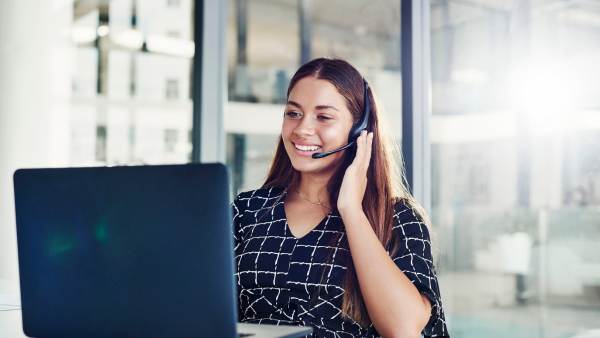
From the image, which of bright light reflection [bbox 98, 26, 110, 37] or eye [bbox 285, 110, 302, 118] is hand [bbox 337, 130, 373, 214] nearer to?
eye [bbox 285, 110, 302, 118]

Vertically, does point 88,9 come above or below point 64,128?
above

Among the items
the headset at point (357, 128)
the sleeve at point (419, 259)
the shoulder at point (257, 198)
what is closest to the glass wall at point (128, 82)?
the shoulder at point (257, 198)

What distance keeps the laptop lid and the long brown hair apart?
Answer: 26.5 inches

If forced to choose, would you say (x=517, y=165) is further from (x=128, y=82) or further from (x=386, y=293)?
(x=128, y=82)

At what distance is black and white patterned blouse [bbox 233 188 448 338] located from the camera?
1.28 meters

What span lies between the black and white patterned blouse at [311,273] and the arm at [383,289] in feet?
0.18

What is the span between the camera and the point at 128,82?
3.23 metres

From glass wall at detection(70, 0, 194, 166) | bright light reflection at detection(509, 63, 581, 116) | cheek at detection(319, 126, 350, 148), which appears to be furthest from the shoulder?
glass wall at detection(70, 0, 194, 166)

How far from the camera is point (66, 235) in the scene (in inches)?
32.4

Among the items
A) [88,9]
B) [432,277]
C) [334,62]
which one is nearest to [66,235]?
[432,277]

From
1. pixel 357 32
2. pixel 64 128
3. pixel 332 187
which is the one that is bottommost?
pixel 332 187

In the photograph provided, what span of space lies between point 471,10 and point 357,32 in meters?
1.18

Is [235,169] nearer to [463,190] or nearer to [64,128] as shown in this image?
[64,128]

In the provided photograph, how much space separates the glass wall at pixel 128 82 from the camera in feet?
10.2
